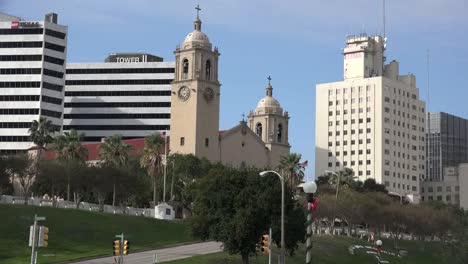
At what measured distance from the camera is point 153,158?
13150 cm

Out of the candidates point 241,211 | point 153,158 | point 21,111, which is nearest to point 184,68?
point 153,158

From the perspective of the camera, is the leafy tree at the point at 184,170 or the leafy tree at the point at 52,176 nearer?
the leafy tree at the point at 52,176

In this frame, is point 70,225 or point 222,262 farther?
point 70,225

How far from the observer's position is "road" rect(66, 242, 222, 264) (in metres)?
80.9

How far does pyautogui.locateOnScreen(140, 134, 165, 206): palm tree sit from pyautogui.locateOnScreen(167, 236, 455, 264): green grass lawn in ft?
90.7

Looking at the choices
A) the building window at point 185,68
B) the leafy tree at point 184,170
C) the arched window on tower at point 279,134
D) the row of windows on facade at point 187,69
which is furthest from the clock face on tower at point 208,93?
the arched window on tower at point 279,134

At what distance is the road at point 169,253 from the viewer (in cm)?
8094

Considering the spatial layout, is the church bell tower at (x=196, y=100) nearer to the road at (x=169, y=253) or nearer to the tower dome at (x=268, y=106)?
the tower dome at (x=268, y=106)

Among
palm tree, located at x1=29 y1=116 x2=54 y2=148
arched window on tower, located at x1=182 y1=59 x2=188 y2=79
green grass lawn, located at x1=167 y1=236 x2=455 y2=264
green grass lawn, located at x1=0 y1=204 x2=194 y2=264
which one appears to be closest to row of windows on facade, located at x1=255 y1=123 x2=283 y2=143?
arched window on tower, located at x1=182 y1=59 x2=188 y2=79

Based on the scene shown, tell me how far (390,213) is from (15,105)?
91.6m

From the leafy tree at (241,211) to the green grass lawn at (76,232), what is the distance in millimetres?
7616

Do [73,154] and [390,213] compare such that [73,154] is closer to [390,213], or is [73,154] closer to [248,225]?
[390,213]

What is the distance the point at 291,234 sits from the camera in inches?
3337

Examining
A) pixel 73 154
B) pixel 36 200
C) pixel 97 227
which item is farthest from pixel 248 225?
pixel 73 154
